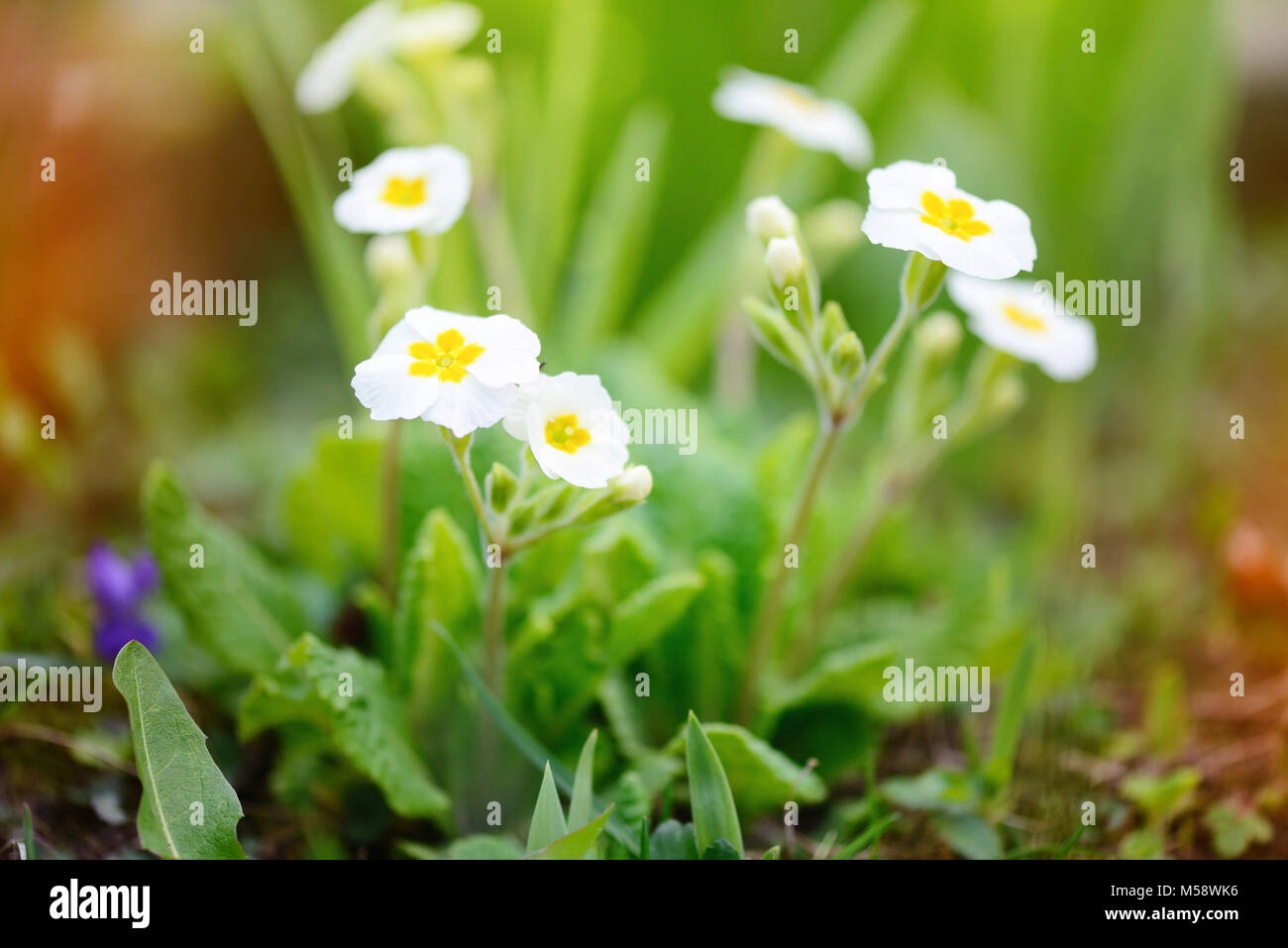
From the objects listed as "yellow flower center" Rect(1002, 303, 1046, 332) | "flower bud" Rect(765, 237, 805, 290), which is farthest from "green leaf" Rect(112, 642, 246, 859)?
"yellow flower center" Rect(1002, 303, 1046, 332)

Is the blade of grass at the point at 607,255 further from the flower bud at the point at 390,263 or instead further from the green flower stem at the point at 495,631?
the green flower stem at the point at 495,631

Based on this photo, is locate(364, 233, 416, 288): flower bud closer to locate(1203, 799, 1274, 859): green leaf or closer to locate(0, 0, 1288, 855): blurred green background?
locate(0, 0, 1288, 855): blurred green background

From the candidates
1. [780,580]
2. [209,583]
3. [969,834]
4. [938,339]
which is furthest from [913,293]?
[209,583]

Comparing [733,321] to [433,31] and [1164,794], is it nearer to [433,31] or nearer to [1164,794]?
[433,31]

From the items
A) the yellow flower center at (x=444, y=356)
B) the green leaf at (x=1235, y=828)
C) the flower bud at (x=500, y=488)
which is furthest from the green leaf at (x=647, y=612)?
the green leaf at (x=1235, y=828)

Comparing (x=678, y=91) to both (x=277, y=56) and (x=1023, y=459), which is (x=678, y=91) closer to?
(x=277, y=56)

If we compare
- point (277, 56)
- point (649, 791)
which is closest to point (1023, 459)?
point (649, 791)
